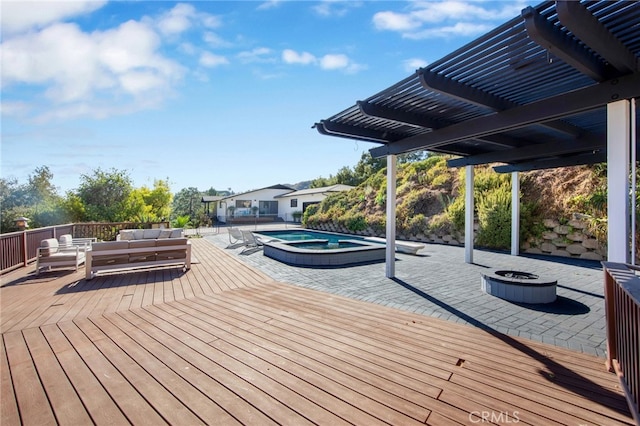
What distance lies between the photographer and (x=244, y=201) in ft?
94.6

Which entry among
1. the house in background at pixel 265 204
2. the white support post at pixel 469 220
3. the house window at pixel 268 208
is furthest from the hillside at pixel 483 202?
the house window at pixel 268 208

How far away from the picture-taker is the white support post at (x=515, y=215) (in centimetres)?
859

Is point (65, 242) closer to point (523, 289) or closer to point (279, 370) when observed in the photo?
point (279, 370)

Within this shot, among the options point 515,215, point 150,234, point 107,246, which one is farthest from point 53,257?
point 515,215

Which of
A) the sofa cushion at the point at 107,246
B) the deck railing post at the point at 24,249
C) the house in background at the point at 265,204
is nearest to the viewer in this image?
the sofa cushion at the point at 107,246

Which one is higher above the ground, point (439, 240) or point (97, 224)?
point (97, 224)

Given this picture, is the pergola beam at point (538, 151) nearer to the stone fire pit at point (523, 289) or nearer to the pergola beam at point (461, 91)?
the pergola beam at point (461, 91)

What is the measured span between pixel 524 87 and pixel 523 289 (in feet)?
9.20

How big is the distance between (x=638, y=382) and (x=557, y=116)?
296 cm

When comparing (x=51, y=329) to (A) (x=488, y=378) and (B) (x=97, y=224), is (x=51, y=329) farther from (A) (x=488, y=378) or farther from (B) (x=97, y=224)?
(B) (x=97, y=224)

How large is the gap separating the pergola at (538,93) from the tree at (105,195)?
12016 mm

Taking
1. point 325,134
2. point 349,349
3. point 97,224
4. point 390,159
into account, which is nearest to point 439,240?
point 390,159

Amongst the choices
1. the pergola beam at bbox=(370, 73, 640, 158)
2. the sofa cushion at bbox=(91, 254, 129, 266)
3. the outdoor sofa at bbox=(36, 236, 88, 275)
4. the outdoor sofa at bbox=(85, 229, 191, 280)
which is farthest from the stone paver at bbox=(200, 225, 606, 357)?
the outdoor sofa at bbox=(36, 236, 88, 275)

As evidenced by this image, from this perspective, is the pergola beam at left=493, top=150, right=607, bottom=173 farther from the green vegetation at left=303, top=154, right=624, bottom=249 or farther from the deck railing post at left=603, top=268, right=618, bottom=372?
the deck railing post at left=603, top=268, right=618, bottom=372
